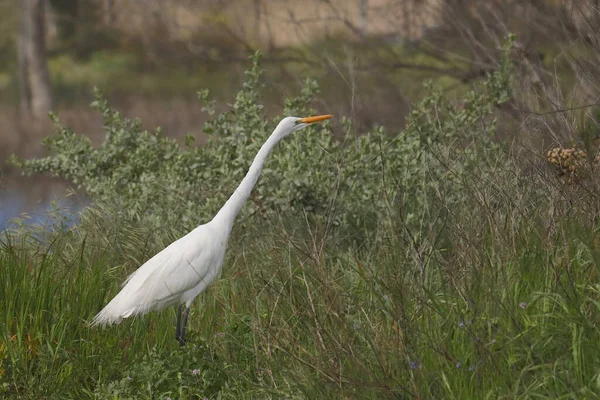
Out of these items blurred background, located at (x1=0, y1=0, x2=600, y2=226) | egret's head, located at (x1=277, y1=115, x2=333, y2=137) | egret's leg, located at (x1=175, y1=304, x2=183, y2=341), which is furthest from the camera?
blurred background, located at (x1=0, y1=0, x2=600, y2=226)

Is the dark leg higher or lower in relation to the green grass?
lower

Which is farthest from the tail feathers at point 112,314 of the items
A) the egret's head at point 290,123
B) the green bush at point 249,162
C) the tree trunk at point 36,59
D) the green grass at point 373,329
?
the tree trunk at point 36,59

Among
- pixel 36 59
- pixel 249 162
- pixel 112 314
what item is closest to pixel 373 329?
pixel 112 314

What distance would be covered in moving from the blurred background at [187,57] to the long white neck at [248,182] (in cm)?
448

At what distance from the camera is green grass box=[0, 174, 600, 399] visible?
12.5 feet

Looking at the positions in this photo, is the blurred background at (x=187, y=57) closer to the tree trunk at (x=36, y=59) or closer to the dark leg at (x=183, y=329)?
the tree trunk at (x=36, y=59)

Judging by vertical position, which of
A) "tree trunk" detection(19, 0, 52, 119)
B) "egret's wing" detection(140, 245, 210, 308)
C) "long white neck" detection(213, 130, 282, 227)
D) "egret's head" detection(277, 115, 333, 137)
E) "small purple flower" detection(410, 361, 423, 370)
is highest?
"egret's head" detection(277, 115, 333, 137)

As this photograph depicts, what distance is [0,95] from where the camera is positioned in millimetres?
28016

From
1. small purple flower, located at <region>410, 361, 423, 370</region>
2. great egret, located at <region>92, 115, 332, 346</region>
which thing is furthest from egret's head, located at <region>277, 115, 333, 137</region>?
small purple flower, located at <region>410, 361, 423, 370</region>

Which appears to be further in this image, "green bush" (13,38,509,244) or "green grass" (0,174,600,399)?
"green bush" (13,38,509,244)

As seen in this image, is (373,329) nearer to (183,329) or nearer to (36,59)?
(183,329)

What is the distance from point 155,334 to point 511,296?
198 centimetres

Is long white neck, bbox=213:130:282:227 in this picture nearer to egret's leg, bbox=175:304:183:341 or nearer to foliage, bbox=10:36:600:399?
foliage, bbox=10:36:600:399

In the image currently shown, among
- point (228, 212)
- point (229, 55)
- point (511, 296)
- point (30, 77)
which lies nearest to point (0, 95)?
point (30, 77)
